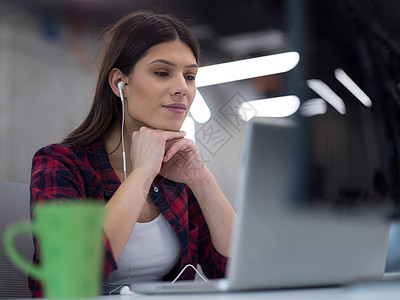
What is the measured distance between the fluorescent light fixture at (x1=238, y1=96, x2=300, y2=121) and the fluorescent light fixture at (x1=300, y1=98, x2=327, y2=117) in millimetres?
11

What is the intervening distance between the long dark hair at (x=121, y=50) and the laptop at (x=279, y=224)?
793mm

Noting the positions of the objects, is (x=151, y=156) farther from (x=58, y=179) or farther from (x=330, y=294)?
(x=330, y=294)

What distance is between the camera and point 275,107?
34.3 inches

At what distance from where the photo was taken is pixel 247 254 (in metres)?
0.53

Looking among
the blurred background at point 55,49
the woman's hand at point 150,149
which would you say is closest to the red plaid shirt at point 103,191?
the woman's hand at point 150,149

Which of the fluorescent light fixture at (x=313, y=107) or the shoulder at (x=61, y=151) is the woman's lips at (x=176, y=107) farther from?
the fluorescent light fixture at (x=313, y=107)

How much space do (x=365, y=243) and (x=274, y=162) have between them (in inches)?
7.6

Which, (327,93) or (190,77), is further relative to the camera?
(190,77)

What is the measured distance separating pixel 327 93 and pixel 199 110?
2.77ft

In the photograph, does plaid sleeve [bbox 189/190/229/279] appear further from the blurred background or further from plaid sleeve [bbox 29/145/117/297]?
the blurred background

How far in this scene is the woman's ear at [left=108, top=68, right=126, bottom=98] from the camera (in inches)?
50.6

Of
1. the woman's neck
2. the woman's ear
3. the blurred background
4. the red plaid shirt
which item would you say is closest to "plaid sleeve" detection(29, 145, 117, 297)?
the red plaid shirt

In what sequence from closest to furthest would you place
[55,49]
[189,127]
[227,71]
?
[189,127] < [227,71] < [55,49]

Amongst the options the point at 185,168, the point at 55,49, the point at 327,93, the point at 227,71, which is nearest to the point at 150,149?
the point at 185,168
